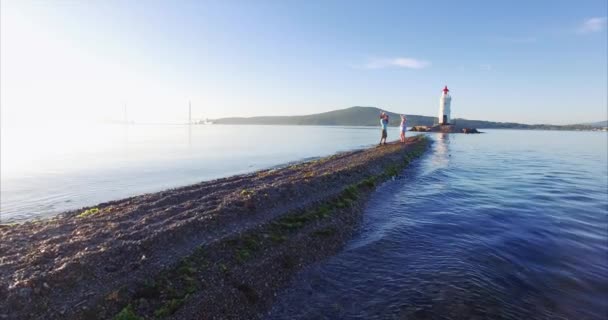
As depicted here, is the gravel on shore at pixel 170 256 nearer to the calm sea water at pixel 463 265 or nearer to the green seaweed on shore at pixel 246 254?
the green seaweed on shore at pixel 246 254

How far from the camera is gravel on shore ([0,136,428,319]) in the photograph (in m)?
5.75

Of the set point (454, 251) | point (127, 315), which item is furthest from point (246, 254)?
point (454, 251)

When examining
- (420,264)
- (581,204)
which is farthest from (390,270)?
(581,204)

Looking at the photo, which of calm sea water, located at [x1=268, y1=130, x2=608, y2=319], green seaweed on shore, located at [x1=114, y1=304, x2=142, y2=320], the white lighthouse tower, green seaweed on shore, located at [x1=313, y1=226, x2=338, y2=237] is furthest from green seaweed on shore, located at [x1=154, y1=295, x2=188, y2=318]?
the white lighthouse tower

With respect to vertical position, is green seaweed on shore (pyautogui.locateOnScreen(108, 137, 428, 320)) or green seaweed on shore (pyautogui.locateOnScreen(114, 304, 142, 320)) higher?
green seaweed on shore (pyautogui.locateOnScreen(108, 137, 428, 320))

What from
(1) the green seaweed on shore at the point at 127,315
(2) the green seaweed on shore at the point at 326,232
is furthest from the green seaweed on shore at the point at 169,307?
(2) the green seaweed on shore at the point at 326,232

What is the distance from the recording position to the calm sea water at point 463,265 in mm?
6617

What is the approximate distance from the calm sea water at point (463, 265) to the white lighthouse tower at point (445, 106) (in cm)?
8873

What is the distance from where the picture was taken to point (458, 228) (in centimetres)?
1155

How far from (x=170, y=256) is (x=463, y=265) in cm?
701

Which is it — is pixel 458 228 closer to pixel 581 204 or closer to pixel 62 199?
pixel 581 204

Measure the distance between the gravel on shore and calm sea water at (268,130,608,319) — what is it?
78 centimetres

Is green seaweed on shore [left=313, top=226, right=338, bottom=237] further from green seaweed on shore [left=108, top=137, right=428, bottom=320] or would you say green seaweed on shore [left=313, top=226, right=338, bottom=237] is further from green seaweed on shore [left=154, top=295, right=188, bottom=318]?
green seaweed on shore [left=154, top=295, right=188, bottom=318]

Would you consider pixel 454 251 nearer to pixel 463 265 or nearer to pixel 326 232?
pixel 463 265
